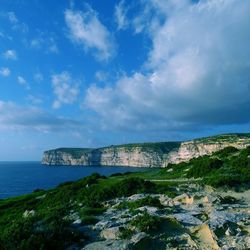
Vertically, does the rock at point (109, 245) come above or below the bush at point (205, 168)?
below

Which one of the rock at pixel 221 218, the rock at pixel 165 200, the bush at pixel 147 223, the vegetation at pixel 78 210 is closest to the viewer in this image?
the vegetation at pixel 78 210

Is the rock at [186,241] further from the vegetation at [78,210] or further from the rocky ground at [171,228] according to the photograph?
the vegetation at [78,210]

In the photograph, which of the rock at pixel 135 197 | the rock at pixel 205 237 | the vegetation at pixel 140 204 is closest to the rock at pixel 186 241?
the rock at pixel 205 237

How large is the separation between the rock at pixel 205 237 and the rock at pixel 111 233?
341 centimetres

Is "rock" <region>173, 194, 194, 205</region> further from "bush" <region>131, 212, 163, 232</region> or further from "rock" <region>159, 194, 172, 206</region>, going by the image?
"bush" <region>131, 212, 163, 232</region>

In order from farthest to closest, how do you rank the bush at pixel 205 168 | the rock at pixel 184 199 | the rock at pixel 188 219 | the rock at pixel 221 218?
1. the bush at pixel 205 168
2. the rock at pixel 184 199
3. the rock at pixel 188 219
4. the rock at pixel 221 218

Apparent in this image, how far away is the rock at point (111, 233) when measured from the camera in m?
14.4

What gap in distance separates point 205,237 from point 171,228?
1752mm

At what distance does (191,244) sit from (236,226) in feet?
9.64

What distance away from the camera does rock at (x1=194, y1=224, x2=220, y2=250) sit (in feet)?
42.7

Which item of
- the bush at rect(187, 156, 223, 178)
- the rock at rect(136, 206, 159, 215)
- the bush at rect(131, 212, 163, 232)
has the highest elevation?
the bush at rect(187, 156, 223, 178)

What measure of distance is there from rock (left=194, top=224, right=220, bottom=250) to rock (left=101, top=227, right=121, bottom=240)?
3413mm

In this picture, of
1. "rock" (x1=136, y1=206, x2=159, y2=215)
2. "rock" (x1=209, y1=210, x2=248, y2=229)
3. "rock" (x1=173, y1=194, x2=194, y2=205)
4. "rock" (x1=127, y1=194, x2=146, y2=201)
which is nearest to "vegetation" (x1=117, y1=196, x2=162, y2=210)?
"rock" (x1=136, y1=206, x2=159, y2=215)

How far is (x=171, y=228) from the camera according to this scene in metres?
15.0
